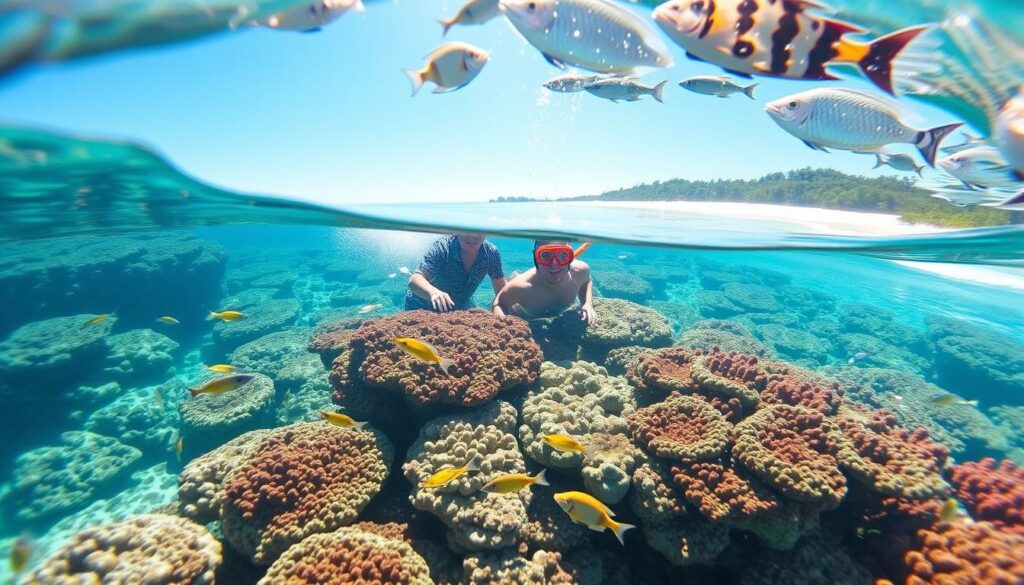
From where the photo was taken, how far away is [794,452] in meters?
3.88

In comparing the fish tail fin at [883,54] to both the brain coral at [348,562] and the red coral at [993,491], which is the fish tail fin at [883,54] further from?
the brain coral at [348,562]

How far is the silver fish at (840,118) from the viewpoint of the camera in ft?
8.64

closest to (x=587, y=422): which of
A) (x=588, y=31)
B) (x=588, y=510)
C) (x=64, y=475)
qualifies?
(x=588, y=510)

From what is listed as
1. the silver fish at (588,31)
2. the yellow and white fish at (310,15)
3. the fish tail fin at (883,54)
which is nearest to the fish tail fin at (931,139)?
the fish tail fin at (883,54)

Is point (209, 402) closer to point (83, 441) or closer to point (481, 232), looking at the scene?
point (83, 441)

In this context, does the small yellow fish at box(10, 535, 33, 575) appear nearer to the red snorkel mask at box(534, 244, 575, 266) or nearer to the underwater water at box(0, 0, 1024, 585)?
the underwater water at box(0, 0, 1024, 585)

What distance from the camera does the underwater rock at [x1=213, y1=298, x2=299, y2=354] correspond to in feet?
51.9

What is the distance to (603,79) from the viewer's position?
12.2 feet

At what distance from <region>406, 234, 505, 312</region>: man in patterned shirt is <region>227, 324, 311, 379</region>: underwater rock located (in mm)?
7334

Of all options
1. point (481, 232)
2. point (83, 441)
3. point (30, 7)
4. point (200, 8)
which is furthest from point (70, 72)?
point (83, 441)

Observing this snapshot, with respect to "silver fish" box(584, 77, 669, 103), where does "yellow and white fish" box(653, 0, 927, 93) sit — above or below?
below

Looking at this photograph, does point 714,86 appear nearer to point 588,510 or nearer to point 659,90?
point 659,90

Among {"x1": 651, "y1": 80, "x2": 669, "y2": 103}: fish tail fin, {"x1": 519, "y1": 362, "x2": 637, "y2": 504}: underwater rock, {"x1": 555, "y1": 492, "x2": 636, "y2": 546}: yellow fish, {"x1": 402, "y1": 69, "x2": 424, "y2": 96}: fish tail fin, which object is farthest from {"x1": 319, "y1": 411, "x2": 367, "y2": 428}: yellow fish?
{"x1": 651, "y1": 80, "x2": 669, "y2": 103}: fish tail fin

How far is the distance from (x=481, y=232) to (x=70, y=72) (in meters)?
5.78
